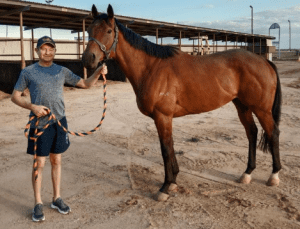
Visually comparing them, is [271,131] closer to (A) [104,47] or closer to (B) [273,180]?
(B) [273,180]

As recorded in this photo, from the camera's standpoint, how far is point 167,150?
3.21 metres

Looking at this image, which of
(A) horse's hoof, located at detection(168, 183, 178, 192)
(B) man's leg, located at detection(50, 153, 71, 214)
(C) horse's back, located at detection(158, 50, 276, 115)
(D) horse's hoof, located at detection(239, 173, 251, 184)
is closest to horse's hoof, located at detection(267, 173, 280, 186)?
(D) horse's hoof, located at detection(239, 173, 251, 184)

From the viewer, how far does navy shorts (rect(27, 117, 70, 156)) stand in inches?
102

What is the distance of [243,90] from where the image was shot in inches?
137

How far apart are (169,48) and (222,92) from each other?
82 centimetres

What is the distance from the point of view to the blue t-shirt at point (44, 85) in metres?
2.54

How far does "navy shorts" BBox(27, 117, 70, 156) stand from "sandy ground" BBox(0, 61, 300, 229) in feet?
2.12

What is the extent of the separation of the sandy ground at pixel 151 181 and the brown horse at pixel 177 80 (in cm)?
28

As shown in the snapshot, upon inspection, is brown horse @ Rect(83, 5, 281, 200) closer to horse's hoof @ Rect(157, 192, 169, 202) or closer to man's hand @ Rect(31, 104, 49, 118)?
horse's hoof @ Rect(157, 192, 169, 202)

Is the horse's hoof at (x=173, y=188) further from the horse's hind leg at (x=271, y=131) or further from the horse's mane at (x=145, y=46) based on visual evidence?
the horse's mane at (x=145, y=46)

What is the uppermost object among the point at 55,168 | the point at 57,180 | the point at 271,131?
the point at 271,131

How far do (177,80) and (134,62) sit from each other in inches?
20.4

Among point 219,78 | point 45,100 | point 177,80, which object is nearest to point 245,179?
point 219,78

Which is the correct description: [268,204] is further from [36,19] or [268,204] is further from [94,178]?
[36,19]
